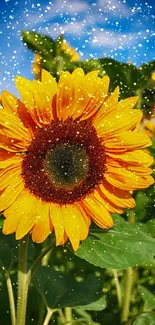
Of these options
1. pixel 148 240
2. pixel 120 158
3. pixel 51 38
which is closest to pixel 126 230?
pixel 148 240

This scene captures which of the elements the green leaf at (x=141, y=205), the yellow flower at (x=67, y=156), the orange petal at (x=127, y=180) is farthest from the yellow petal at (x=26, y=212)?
the green leaf at (x=141, y=205)

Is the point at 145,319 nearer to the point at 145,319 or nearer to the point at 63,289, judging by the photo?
the point at 145,319

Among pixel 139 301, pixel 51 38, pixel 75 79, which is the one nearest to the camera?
pixel 75 79

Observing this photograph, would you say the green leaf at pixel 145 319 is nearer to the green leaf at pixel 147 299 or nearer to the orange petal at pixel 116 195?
the green leaf at pixel 147 299

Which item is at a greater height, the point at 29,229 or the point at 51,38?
the point at 51,38

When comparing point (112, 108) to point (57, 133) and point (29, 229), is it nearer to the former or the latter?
point (57, 133)

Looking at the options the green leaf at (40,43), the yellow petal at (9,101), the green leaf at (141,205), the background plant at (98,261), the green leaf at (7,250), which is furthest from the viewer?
the green leaf at (141,205)

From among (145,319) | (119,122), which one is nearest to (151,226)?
(145,319)
